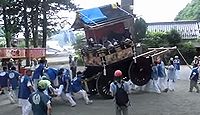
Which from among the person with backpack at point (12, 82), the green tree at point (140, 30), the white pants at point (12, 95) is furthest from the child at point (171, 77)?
the green tree at point (140, 30)

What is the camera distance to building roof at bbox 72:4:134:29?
62.8ft

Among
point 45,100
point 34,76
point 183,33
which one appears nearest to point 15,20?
point 34,76

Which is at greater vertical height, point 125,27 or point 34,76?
point 125,27

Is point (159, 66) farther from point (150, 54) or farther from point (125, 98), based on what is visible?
point (125, 98)

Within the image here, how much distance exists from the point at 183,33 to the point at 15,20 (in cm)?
2460

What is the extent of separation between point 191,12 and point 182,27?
19972 mm

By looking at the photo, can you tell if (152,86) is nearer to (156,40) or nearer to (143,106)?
(143,106)

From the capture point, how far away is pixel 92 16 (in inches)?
775

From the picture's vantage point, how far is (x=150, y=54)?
803 inches

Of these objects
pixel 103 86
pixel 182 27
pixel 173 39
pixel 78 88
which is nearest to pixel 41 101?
pixel 78 88

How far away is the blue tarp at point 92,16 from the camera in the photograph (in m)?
19.3

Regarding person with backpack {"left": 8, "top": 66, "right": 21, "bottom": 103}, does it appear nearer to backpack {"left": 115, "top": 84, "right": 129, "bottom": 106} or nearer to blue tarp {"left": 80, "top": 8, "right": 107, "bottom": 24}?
blue tarp {"left": 80, "top": 8, "right": 107, "bottom": 24}

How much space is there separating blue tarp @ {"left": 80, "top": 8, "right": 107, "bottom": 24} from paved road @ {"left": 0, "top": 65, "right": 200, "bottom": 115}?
3628 mm

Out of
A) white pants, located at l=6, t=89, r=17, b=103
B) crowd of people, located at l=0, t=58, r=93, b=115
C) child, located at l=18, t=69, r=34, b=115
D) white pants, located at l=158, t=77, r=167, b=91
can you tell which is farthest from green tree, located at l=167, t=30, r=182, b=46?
child, located at l=18, t=69, r=34, b=115
